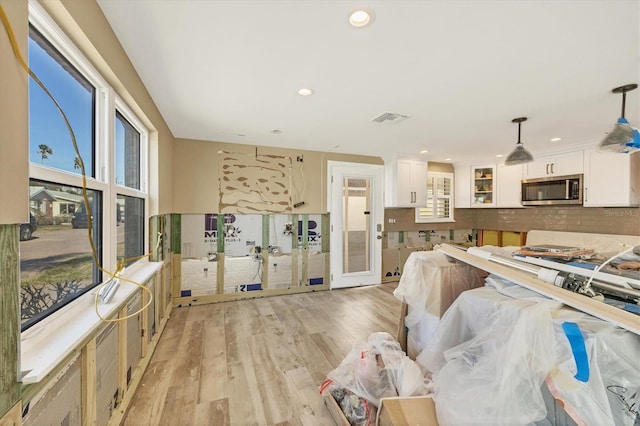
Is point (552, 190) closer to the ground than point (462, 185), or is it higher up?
closer to the ground

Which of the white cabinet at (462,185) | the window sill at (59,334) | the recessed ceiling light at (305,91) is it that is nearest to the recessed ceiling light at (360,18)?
the recessed ceiling light at (305,91)

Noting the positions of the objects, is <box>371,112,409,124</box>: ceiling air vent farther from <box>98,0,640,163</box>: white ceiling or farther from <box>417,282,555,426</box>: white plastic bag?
<box>417,282,555,426</box>: white plastic bag

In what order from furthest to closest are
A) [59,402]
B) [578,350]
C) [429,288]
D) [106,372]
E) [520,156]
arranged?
[520,156]
[429,288]
[106,372]
[59,402]
[578,350]

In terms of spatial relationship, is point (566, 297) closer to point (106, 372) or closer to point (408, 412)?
point (408, 412)

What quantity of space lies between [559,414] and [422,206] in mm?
3997

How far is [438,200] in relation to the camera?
518cm

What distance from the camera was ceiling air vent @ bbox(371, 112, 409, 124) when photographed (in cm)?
262

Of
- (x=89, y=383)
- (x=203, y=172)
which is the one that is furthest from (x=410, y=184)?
(x=89, y=383)

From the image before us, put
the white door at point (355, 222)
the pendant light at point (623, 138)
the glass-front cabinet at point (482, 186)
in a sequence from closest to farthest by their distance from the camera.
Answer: the pendant light at point (623, 138) < the white door at point (355, 222) < the glass-front cabinet at point (482, 186)

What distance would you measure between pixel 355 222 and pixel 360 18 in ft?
11.5

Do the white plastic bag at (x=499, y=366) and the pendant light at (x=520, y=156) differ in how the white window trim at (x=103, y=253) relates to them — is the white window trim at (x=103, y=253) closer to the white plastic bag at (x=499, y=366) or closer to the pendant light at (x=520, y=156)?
the white plastic bag at (x=499, y=366)

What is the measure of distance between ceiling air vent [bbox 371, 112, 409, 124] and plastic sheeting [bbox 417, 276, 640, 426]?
1.93 metres

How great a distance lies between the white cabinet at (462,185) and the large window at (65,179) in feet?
17.8

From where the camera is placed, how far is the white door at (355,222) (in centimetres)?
441
